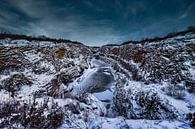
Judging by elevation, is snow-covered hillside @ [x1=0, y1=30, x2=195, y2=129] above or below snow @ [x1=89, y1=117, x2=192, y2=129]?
above

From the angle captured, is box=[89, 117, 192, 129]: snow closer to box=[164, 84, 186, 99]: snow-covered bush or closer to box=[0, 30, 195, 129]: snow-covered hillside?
box=[0, 30, 195, 129]: snow-covered hillside

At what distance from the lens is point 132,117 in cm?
558

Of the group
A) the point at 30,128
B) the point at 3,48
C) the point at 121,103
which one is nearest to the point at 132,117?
the point at 121,103

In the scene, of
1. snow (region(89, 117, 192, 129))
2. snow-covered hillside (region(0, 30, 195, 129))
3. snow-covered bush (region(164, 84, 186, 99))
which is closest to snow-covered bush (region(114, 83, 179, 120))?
snow-covered hillside (region(0, 30, 195, 129))

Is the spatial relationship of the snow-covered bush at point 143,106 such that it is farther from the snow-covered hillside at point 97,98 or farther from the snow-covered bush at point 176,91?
the snow-covered bush at point 176,91

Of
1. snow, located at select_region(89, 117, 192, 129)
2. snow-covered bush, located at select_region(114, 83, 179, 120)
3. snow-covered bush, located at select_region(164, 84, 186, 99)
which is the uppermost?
snow-covered bush, located at select_region(164, 84, 186, 99)

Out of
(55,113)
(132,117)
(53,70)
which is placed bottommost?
(132,117)

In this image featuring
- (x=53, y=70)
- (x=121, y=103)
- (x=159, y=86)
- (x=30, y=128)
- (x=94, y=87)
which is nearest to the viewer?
(x=30, y=128)

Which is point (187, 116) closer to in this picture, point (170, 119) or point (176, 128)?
point (170, 119)

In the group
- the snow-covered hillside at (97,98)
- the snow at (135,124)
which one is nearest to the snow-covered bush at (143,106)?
the snow-covered hillside at (97,98)

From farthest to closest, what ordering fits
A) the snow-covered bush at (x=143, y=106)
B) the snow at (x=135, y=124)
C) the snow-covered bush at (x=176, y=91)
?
the snow-covered bush at (x=176, y=91) < the snow-covered bush at (x=143, y=106) < the snow at (x=135, y=124)

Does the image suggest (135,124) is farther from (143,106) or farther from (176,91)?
(176,91)

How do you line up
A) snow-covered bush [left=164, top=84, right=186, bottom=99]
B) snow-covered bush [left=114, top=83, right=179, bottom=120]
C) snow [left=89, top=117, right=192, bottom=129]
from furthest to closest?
snow-covered bush [left=164, top=84, right=186, bottom=99] < snow-covered bush [left=114, top=83, right=179, bottom=120] < snow [left=89, top=117, right=192, bottom=129]

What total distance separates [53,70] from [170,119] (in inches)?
363
